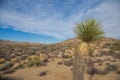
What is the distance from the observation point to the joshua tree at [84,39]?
6816mm

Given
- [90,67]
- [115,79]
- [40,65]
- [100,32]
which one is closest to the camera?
[100,32]

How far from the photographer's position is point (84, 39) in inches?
280

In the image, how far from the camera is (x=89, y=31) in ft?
23.5

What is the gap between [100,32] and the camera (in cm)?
723

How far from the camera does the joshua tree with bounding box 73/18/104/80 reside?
682 cm

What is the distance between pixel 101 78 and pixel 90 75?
2.68ft

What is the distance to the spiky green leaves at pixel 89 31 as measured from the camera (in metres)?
7.14

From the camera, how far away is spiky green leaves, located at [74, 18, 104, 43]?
23.4 ft

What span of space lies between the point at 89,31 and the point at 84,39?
0.48 metres

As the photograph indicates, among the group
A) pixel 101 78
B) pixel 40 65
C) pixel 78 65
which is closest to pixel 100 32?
pixel 78 65

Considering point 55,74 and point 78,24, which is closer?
point 78,24

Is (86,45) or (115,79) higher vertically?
(86,45)

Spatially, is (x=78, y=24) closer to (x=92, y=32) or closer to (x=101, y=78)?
(x=92, y=32)

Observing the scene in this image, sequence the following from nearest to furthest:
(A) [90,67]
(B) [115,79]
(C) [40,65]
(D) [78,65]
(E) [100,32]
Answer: (D) [78,65], (E) [100,32], (B) [115,79], (A) [90,67], (C) [40,65]
